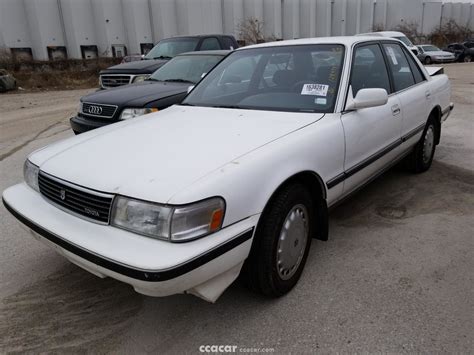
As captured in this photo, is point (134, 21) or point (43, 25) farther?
point (134, 21)

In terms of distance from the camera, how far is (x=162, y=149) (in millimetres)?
2398

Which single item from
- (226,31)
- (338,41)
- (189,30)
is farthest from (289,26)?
(338,41)

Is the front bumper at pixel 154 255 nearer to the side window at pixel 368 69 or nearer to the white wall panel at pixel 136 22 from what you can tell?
the side window at pixel 368 69

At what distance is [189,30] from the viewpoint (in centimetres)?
3064

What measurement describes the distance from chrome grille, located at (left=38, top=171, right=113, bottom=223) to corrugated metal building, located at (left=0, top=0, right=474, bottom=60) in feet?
83.6

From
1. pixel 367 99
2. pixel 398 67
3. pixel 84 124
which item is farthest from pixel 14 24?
pixel 367 99

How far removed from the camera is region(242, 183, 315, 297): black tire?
7.39 feet

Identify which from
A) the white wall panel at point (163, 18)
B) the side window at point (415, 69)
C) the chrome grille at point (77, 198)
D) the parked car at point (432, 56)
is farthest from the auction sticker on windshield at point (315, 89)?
the parked car at point (432, 56)

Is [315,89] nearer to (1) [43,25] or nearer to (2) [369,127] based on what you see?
(2) [369,127]

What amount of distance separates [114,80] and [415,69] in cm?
605

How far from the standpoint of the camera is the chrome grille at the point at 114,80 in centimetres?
805

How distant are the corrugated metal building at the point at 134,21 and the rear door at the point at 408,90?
994 inches

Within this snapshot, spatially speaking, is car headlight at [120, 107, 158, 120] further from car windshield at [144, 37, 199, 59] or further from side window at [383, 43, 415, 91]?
car windshield at [144, 37, 199, 59]

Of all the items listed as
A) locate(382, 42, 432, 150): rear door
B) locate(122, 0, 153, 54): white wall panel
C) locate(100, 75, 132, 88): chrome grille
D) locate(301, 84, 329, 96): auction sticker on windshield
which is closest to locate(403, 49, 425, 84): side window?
locate(382, 42, 432, 150): rear door
